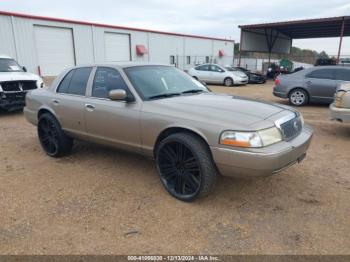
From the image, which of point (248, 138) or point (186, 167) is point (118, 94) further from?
point (248, 138)

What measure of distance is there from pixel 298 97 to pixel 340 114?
14.8 feet

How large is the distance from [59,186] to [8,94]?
6.05 metres

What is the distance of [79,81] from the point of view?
478cm

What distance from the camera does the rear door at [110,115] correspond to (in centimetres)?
392

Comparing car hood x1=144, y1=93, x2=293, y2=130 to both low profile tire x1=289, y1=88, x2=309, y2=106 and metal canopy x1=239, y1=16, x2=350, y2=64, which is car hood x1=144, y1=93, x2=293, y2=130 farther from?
metal canopy x1=239, y1=16, x2=350, y2=64

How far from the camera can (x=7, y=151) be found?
5617mm

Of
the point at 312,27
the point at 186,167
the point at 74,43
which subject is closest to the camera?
the point at 186,167

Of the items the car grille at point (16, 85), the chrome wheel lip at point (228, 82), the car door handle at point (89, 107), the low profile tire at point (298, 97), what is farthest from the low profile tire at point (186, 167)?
the chrome wheel lip at point (228, 82)

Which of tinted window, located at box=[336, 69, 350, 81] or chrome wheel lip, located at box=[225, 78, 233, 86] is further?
chrome wheel lip, located at box=[225, 78, 233, 86]

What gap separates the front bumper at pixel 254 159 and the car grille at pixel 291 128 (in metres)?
0.13

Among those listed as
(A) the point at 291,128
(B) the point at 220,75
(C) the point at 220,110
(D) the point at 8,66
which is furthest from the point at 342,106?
(B) the point at 220,75

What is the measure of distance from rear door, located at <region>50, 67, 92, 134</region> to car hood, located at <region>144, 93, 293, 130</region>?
1.38 meters

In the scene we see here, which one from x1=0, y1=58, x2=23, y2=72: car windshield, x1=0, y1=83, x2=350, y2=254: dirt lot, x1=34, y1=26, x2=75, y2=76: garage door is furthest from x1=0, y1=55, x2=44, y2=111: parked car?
x1=34, y1=26, x2=75, y2=76: garage door

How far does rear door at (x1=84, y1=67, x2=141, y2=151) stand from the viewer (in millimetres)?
3924
